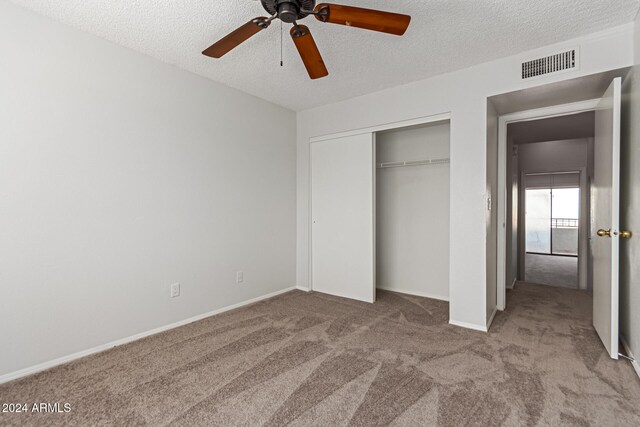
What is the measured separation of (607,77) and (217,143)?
3503 mm

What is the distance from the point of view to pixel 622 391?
6.19 ft

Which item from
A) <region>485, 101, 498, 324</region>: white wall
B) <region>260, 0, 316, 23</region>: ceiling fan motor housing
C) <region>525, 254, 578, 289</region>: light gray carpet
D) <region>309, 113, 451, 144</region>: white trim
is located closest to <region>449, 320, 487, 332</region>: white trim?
<region>485, 101, 498, 324</region>: white wall

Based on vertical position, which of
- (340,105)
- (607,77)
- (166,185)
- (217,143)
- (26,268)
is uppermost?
(340,105)

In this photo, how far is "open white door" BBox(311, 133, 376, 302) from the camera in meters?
3.74

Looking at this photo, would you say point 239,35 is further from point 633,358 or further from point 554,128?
point 554,128

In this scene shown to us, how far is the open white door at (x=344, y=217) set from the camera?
147 inches

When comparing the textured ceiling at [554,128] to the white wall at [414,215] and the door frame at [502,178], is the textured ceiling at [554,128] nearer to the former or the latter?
the door frame at [502,178]

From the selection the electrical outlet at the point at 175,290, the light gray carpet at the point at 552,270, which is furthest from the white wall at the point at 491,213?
the electrical outlet at the point at 175,290

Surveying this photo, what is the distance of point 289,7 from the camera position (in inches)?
65.2

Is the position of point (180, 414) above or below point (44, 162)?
below

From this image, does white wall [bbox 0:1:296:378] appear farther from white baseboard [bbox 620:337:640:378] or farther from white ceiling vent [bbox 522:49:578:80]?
white baseboard [bbox 620:337:640:378]

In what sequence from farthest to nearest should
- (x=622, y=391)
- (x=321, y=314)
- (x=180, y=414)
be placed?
(x=321, y=314)
(x=622, y=391)
(x=180, y=414)

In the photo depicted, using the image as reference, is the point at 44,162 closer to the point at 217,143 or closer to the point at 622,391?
the point at 217,143

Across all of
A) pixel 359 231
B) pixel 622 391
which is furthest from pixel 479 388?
pixel 359 231
